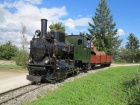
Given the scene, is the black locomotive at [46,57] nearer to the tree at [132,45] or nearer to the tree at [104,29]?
the tree at [104,29]

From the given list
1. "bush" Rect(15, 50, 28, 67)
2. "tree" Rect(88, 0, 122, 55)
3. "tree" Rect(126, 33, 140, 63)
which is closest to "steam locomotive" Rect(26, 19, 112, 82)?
"bush" Rect(15, 50, 28, 67)

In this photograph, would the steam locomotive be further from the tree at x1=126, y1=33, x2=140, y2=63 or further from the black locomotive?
the tree at x1=126, y1=33, x2=140, y2=63

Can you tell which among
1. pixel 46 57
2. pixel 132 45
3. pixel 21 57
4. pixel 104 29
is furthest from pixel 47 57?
pixel 132 45

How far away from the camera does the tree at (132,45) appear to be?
192ft

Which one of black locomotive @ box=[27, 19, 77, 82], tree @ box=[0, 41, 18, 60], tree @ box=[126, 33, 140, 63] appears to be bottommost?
black locomotive @ box=[27, 19, 77, 82]

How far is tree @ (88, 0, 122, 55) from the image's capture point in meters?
46.8

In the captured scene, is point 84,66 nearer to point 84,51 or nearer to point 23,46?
point 84,51

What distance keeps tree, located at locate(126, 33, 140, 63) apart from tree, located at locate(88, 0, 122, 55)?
33.7 feet

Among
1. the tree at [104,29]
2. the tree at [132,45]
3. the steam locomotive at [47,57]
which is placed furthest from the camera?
the tree at [132,45]

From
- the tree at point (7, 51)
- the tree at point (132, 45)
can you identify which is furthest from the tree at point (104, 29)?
the tree at point (7, 51)

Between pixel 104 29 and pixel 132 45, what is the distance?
16454mm

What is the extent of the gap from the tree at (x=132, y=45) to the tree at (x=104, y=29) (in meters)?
10.3

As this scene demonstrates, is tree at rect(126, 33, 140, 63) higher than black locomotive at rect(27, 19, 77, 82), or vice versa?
tree at rect(126, 33, 140, 63)

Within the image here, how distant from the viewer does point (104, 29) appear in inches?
1906
